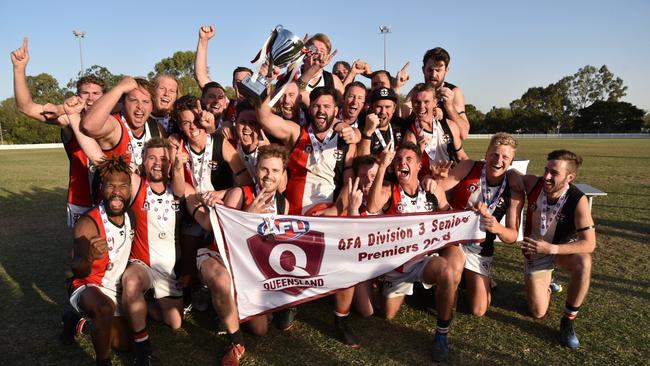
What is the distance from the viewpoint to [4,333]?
4180mm

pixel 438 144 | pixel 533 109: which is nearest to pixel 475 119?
pixel 533 109

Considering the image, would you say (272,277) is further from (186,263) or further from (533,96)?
(533,96)

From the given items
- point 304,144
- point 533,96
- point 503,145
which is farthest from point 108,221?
point 533,96

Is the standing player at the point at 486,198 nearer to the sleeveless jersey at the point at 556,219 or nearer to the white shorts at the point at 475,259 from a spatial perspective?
the white shorts at the point at 475,259

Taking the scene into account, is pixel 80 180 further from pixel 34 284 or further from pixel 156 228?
pixel 34 284

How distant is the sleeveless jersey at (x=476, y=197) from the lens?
461cm

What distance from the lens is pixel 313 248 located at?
4043 mm

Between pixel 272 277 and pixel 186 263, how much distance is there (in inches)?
43.9

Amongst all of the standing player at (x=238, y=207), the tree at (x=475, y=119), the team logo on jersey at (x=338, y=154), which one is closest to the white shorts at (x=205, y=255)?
the standing player at (x=238, y=207)

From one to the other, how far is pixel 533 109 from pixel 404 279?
91.5m

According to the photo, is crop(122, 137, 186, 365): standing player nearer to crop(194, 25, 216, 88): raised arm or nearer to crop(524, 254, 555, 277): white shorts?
crop(194, 25, 216, 88): raised arm

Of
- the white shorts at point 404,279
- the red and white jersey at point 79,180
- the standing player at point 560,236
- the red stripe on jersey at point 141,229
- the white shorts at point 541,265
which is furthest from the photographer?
the red and white jersey at point 79,180

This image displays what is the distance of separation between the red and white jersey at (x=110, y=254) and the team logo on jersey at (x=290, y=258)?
115cm

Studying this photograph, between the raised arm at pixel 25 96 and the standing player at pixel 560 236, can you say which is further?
the raised arm at pixel 25 96
